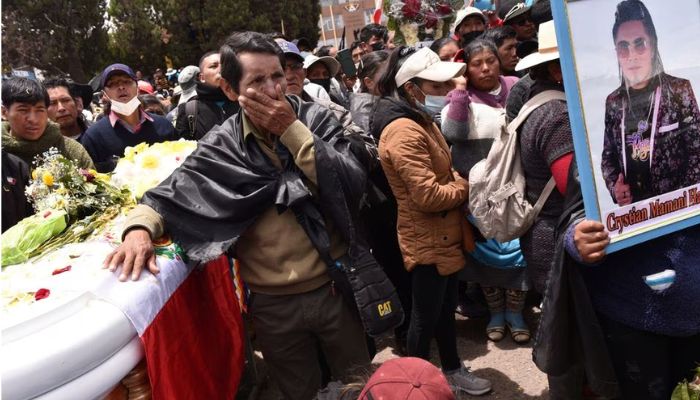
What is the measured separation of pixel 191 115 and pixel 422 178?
211 centimetres

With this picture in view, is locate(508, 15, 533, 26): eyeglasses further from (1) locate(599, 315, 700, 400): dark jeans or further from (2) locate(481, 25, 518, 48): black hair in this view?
(1) locate(599, 315, 700, 400): dark jeans

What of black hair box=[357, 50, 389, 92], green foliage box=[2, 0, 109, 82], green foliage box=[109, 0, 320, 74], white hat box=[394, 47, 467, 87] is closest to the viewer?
white hat box=[394, 47, 467, 87]

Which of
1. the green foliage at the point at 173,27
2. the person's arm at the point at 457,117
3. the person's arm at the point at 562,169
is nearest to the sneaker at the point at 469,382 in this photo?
the person's arm at the point at 457,117

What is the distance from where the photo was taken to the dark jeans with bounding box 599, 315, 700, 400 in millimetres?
1799

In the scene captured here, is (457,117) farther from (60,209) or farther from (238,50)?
Result: (60,209)

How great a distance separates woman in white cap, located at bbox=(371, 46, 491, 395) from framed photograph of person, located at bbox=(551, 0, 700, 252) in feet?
3.35

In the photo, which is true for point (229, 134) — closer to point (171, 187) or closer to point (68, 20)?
point (171, 187)

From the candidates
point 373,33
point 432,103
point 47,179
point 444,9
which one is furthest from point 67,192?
point 373,33

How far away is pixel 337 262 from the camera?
2127 millimetres

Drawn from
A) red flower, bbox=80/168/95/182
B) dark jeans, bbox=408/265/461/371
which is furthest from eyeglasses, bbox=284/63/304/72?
dark jeans, bbox=408/265/461/371

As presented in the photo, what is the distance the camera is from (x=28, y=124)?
126 inches

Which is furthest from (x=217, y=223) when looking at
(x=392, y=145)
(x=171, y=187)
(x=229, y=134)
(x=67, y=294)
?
(x=392, y=145)

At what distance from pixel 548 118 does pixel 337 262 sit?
35.3 inches

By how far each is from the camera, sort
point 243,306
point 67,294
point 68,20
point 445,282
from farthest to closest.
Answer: point 68,20
point 243,306
point 445,282
point 67,294
